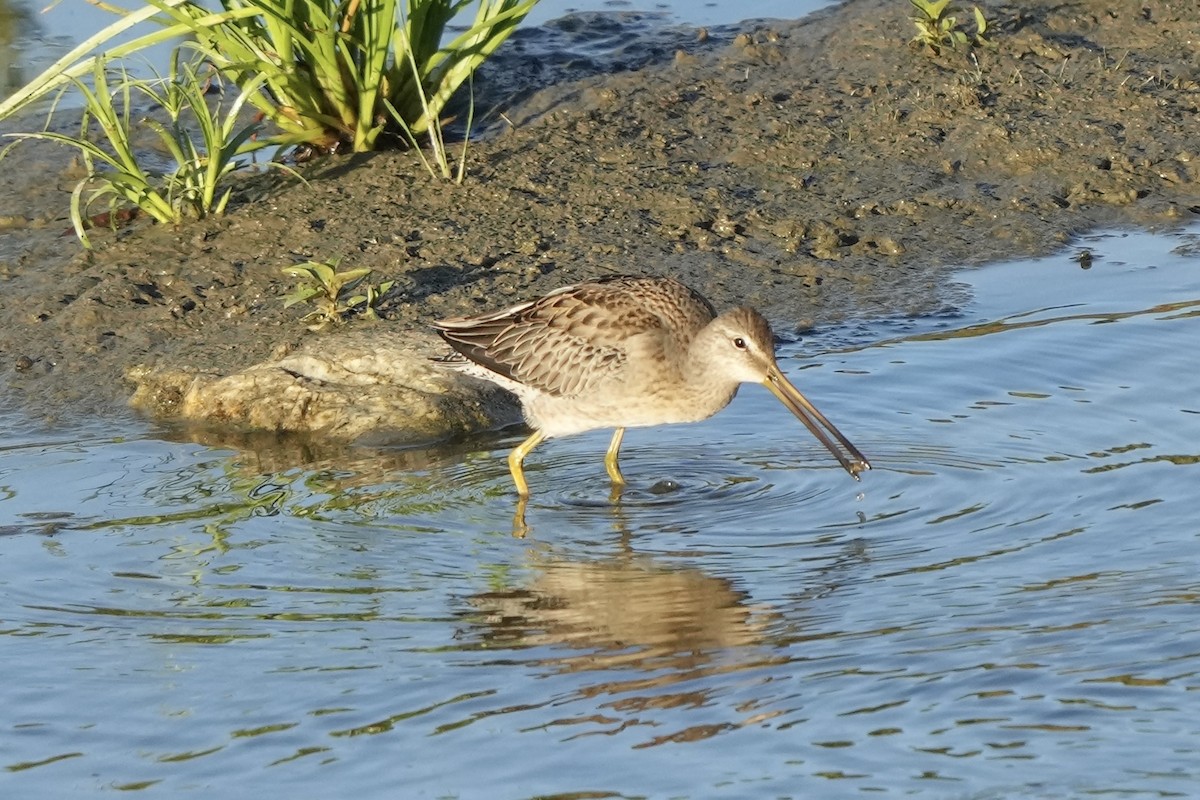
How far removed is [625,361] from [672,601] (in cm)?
166

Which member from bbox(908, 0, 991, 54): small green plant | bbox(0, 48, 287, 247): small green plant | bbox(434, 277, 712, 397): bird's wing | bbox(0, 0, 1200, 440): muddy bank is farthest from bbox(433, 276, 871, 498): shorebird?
bbox(908, 0, 991, 54): small green plant

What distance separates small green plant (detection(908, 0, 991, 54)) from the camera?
1144 cm

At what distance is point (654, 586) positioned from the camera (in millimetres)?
6477

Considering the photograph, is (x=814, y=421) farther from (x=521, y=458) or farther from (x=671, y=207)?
(x=671, y=207)

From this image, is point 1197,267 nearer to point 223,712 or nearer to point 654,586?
point 654,586

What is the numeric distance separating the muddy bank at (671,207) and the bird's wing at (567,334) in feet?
1.56

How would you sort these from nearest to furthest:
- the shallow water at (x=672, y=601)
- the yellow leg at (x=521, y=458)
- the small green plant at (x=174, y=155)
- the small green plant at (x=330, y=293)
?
the shallow water at (x=672, y=601) → the yellow leg at (x=521, y=458) → the small green plant at (x=330, y=293) → the small green plant at (x=174, y=155)

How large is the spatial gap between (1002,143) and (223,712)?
21.9 ft

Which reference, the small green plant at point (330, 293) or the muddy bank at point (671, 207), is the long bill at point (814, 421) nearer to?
the muddy bank at point (671, 207)

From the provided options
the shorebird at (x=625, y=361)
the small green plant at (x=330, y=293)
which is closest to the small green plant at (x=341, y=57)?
the small green plant at (x=330, y=293)

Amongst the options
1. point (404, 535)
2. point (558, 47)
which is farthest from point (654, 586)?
point (558, 47)

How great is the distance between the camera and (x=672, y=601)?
20.7ft

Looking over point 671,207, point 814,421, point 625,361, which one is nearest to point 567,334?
point 625,361

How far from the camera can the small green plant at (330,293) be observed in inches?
350
